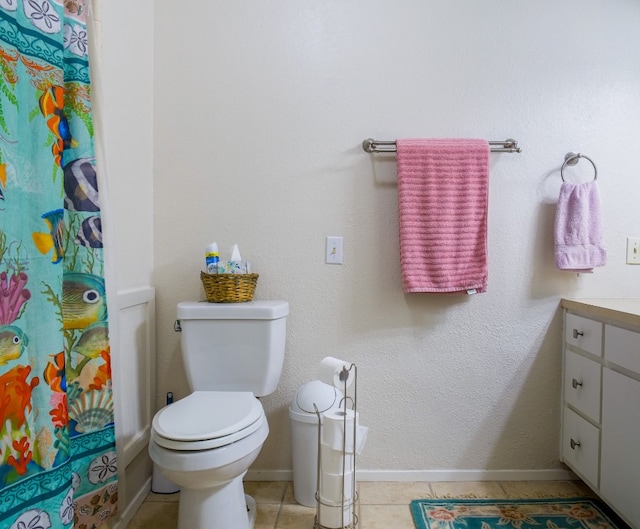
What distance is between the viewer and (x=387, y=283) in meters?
1.78

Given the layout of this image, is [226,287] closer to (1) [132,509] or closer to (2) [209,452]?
(2) [209,452]

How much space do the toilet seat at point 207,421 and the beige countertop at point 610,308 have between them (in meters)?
1.24

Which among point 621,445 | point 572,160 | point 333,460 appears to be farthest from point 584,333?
point 333,460

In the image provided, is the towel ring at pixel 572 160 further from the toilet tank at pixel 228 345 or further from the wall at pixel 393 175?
Answer: the toilet tank at pixel 228 345

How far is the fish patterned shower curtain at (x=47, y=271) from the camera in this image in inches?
34.5

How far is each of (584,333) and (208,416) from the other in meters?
1.43

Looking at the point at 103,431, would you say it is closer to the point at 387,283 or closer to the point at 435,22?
the point at 387,283

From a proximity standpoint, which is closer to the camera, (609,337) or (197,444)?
A: (197,444)

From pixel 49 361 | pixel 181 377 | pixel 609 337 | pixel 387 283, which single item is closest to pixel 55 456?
pixel 49 361

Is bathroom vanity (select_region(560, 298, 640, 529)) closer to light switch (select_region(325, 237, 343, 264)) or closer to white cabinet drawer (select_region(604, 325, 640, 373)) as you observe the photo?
white cabinet drawer (select_region(604, 325, 640, 373))

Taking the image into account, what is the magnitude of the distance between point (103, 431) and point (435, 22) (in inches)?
77.8

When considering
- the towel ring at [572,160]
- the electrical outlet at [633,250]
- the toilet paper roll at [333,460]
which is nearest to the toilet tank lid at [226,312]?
the toilet paper roll at [333,460]

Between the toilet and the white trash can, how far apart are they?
0.14m

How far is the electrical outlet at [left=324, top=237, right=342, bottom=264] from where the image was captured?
1.77 meters
